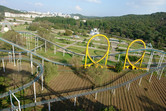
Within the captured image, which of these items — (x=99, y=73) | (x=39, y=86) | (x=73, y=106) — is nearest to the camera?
(x=73, y=106)

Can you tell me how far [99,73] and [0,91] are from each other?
416 inches

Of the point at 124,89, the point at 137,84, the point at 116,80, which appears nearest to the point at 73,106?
the point at 124,89

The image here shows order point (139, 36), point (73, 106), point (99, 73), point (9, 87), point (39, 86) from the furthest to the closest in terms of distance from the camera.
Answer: point (139, 36) < point (99, 73) < point (39, 86) < point (9, 87) < point (73, 106)

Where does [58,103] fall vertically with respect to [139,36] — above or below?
below

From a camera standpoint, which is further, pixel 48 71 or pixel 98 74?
pixel 98 74

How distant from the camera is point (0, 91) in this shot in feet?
39.6

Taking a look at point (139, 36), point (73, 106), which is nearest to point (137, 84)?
point (73, 106)

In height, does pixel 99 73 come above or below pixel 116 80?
above

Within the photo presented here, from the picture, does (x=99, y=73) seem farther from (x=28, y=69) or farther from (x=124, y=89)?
(x=28, y=69)

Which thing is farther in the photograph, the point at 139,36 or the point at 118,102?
the point at 139,36

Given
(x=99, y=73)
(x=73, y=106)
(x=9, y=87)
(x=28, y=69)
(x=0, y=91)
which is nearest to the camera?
(x=73, y=106)

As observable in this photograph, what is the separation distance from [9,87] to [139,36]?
56.9m

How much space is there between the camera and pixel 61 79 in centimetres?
1617

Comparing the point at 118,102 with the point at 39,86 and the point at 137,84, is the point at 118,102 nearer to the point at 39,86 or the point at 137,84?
the point at 137,84
